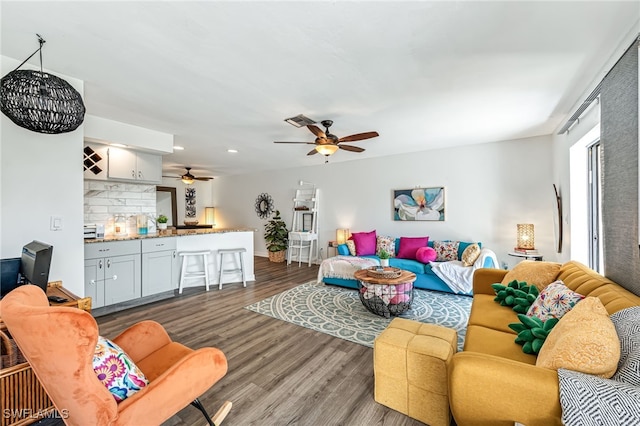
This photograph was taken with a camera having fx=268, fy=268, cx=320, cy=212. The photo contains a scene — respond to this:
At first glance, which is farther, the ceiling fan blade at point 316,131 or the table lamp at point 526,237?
the table lamp at point 526,237

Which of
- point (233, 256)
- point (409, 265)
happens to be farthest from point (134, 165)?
point (409, 265)

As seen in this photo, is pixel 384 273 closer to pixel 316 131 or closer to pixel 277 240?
pixel 316 131

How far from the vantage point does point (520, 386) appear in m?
1.08

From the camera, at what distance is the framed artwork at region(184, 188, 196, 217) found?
8523 mm

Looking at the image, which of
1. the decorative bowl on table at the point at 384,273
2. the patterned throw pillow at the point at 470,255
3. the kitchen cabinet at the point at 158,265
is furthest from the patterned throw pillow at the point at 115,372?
the patterned throw pillow at the point at 470,255

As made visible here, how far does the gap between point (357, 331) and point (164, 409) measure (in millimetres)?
2037

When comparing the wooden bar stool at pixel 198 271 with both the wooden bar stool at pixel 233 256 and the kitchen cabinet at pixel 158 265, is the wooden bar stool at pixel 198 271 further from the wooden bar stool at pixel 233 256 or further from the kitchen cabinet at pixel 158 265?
the wooden bar stool at pixel 233 256

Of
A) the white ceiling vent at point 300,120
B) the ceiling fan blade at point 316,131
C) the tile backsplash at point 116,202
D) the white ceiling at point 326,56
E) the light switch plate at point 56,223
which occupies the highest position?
the white ceiling at point 326,56

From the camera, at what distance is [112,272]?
341cm

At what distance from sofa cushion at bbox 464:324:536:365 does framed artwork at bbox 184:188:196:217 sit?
8.47m

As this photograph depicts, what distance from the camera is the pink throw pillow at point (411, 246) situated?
15.6ft

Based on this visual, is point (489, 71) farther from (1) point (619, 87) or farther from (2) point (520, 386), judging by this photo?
(2) point (520, 386)

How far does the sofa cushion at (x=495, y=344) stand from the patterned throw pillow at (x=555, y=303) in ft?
0.84

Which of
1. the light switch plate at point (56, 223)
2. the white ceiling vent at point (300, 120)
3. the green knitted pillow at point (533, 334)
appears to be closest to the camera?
the green knitted pillow at point (533, 334)
